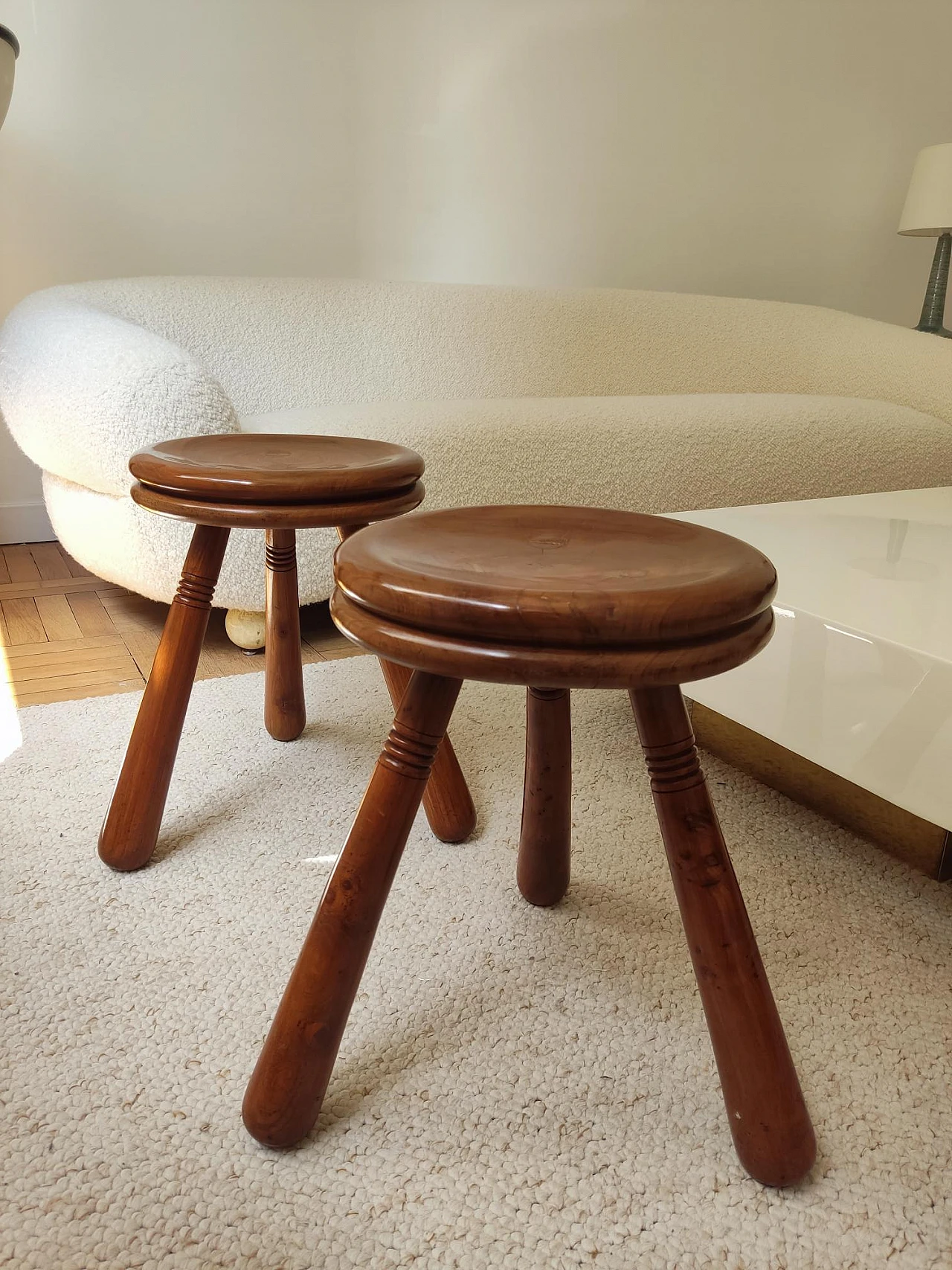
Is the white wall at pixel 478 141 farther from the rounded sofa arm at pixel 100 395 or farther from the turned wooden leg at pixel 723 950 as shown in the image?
the turned wooden leg at pixel 723 950

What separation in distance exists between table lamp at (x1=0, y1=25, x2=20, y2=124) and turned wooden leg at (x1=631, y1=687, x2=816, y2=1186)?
3.73 ft

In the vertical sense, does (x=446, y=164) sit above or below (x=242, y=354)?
above

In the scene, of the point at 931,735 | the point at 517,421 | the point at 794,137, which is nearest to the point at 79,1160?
the point at 931,735

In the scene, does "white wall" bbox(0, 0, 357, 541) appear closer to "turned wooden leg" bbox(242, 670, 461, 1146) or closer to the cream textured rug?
the cream textured rug

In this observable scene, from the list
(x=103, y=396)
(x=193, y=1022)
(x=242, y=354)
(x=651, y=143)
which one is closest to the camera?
(x=193, y=1022)

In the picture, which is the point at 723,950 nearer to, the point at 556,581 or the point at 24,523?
the point at 556,581

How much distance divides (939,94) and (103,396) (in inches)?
108

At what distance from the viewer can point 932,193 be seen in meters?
2.42

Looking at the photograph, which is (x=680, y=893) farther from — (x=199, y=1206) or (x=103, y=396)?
(x=103, y=396)

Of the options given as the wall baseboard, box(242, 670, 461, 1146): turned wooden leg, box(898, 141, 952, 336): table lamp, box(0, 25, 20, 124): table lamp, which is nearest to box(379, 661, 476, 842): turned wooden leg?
box(242, 670, 461, 1146): turned wooden leg

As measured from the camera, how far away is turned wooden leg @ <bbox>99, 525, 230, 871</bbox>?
2.63 feet

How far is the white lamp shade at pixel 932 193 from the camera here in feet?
7.84

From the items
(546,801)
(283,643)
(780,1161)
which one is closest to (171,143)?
(283,643)

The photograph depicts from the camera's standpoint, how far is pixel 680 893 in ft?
1.70
